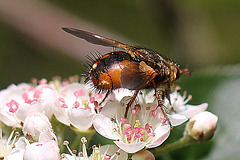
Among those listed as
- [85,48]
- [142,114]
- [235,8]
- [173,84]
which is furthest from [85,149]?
[235,8]

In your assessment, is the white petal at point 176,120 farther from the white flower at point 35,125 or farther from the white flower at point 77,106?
the white flower at point 35,125

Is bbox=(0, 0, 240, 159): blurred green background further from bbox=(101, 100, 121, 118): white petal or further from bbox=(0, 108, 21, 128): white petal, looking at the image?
bbox=(0, 108, 21, 128): white petal

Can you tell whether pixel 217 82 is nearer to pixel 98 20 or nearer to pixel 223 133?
pixel 223 133

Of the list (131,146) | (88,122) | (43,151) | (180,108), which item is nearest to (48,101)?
(88,122)

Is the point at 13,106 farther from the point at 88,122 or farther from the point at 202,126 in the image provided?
the point at 202,126

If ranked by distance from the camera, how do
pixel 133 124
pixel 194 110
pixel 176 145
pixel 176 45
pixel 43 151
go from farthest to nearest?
pixel 176 45 → pixel 176 145 → pixel 194 110 → pixel 133 124 → pixel 43 151

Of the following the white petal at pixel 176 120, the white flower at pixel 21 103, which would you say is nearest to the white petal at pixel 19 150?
the white flower at pixel 21 103
